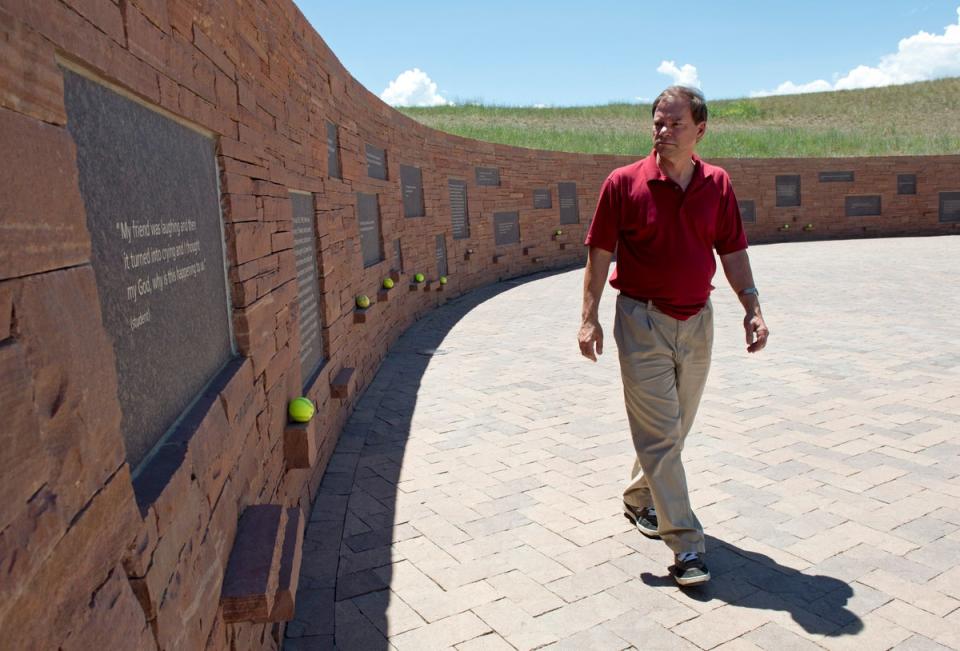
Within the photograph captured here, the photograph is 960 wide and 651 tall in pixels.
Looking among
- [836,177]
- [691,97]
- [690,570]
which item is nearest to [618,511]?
[690,570]

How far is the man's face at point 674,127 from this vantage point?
3160 mm

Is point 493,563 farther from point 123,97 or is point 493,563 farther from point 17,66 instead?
point 17,66

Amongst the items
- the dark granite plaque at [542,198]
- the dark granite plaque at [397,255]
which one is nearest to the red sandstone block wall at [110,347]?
the dark granite plaque at [397,255]

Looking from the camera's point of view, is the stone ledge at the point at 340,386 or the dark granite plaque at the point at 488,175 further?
the dark granite plaque at the point at 488,175

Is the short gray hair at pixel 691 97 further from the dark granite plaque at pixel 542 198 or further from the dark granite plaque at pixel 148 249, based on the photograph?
the dark granite plaque at pixel 542 198

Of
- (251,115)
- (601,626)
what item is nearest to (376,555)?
(601,626)

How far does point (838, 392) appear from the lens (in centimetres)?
575

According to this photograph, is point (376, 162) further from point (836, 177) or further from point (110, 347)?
point (836, 177)

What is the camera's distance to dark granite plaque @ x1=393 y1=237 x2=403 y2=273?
8867 mm

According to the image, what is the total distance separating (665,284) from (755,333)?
537 mm

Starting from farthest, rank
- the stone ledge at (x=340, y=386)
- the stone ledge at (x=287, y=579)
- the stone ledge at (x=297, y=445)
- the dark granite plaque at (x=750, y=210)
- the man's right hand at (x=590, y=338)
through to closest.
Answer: the dark granite plaque at (x=750, y=210) < the stone ledge at (x=340, y=386) < the stone ledge at (x=297, y=445) < the man's right hand at (x=590, y=338) < the stone ledge at (x=287, y=579)

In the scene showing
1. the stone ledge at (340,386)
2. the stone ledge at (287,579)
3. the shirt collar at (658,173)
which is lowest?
the stone ledge at (287,579)

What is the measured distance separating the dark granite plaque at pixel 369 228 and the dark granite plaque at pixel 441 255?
11.9 ft

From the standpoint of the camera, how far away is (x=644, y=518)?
3584mm
